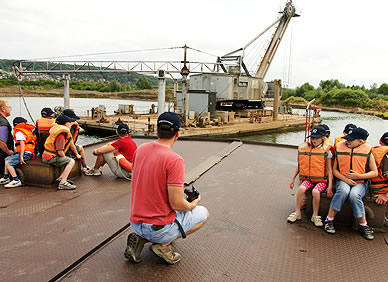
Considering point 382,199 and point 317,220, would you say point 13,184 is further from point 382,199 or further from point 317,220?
point 382,199

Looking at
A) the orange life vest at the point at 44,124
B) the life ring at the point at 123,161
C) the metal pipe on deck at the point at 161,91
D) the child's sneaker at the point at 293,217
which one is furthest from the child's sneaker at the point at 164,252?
the metal pipe on deck at the point at 161,91

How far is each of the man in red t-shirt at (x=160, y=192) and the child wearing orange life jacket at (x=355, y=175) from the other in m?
1.71

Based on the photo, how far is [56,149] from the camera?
4.02 meters

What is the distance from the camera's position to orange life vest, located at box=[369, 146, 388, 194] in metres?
3.09

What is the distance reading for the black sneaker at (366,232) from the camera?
2.92 m

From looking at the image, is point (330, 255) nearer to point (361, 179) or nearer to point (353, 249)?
point (353, 249)

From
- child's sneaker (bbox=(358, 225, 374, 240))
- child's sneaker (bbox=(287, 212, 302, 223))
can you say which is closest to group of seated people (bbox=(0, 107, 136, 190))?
child's sneaker (bbox=(287, 212, 302, 223))

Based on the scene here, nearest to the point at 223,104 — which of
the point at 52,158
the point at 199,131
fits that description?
the point at 199,131

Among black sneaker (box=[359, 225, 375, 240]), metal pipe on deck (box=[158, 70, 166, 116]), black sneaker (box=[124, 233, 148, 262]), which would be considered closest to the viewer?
black sneaker (box=[124, 233, 148, 262])

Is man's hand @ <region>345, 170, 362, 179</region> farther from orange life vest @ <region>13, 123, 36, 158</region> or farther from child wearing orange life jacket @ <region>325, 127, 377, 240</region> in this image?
orange life vest @ <region>13, 123, 36, 158</region>

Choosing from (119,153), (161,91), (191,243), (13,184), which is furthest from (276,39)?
(191,243)

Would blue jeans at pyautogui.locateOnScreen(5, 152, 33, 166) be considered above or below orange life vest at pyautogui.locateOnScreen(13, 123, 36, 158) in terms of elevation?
below

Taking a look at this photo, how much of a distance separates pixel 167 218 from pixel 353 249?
6.03 ft

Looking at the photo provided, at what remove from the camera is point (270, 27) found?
38844mm
